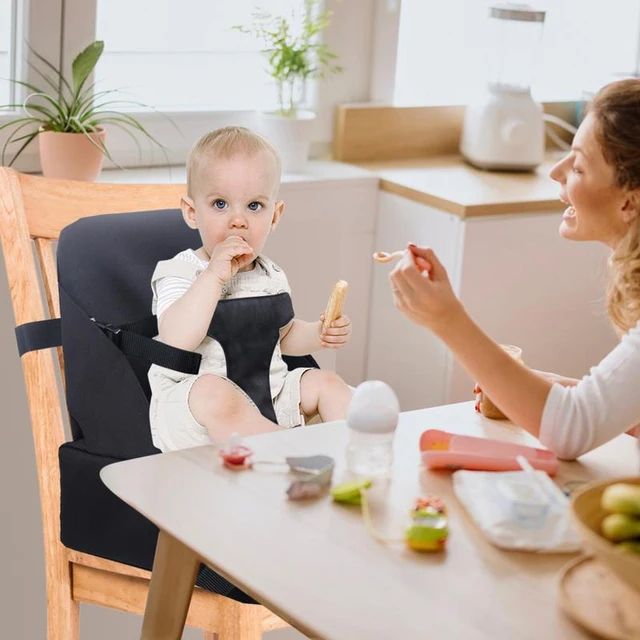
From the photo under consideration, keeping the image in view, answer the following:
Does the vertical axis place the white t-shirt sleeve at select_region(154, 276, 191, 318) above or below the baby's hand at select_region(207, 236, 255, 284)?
below

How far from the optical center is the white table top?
101 cm

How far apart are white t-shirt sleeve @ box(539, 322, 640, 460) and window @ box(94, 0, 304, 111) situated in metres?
1.50

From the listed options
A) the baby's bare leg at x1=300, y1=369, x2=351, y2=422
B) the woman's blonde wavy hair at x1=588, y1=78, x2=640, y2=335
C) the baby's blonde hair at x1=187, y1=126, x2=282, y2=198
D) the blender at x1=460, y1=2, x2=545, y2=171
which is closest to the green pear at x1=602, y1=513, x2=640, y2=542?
the woman's blonde wavy hair at x1=588, y1=78, x2=640, y2=335

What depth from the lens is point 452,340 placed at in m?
1.44

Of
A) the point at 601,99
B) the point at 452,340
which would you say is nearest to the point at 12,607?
the point at 452,340

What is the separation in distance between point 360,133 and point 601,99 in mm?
1417

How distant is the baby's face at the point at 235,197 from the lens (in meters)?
1.82

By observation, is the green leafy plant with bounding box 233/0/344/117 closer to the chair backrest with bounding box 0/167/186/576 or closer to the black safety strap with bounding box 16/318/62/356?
the chair backrest with bounding box 0/167/186/576

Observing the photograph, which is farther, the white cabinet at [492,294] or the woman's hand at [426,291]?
the white cabinet at [492,294]

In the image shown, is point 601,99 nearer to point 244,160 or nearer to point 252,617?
point 244,160

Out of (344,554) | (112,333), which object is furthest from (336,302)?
(344,554)

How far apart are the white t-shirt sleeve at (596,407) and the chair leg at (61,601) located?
810 mm

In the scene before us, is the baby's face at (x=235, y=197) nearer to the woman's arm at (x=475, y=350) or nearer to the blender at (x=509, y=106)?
the woman's arm at (x=475, y=350)

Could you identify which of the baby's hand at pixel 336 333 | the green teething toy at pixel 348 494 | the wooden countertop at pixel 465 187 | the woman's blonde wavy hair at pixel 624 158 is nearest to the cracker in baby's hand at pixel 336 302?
the baby's hand at pixel 336 333
